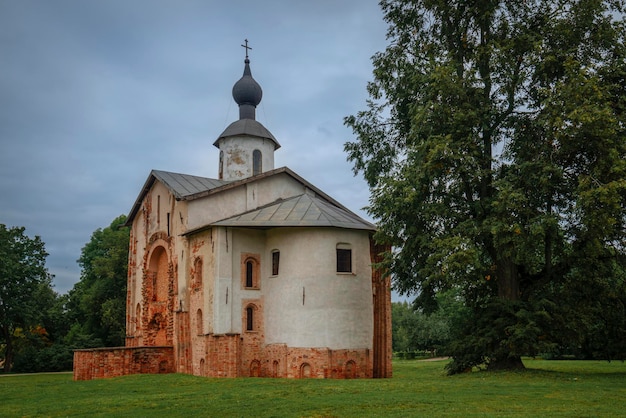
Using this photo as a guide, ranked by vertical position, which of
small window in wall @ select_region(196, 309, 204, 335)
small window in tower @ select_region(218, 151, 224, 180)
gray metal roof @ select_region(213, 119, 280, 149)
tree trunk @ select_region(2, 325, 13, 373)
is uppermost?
gray metal roof @ select_region(213, 119, 280, 149)

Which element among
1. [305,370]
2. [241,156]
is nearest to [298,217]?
[305,370]

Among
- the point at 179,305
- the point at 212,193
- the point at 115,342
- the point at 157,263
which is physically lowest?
the point at 115,342

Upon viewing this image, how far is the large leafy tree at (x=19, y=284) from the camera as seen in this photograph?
3481cm

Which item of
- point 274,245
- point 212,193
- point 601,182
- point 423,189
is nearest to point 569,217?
point 601,182

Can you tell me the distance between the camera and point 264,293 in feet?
80.3

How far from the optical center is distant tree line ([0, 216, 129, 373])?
116ft

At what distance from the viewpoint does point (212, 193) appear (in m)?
27.1

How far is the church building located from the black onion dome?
695 centimetres

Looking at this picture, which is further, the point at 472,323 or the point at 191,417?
the point at 472,323

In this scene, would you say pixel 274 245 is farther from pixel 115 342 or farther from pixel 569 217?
pixel 115 342

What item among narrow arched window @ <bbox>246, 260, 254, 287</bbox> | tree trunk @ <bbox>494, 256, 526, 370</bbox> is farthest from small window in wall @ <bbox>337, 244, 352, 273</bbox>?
tree trunk @ <bbox>494, 256, 526, 370</bbox>

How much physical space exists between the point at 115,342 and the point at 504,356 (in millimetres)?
28430

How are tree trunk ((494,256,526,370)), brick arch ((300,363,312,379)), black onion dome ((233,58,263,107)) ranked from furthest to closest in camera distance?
1. black onion dome ((233,58,263,107))
2. brick arch ((300,363,312,379))
3. tree trunk ((494,256,526,370))

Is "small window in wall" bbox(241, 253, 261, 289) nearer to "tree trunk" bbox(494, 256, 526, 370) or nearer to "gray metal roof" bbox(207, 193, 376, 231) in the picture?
"gray metal roof" bbox(207, 193, 376, 231)
